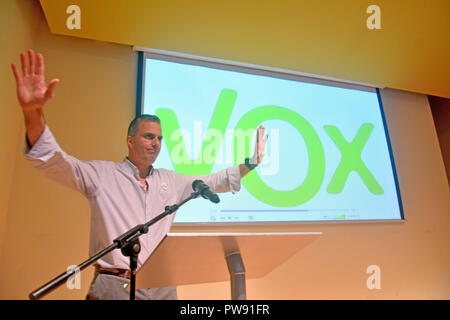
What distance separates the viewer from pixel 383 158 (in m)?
3.48

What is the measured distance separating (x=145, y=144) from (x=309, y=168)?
6.16ft

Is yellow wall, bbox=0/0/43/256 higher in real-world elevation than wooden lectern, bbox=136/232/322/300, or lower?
higher

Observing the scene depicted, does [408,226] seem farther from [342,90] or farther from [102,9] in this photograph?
[102,9]

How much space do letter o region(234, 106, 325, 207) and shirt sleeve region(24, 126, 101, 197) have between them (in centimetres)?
152

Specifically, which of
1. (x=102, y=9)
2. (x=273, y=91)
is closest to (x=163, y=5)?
(x=102, y=9)

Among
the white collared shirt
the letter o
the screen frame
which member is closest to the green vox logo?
the letter o

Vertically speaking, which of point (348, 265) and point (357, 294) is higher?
point (348, 265)

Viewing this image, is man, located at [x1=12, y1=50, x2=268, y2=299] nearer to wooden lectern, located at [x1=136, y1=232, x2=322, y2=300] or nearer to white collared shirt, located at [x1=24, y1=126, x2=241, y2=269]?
white collared shirt, located at [x1=24, y1=126, x2=241, y2=269]

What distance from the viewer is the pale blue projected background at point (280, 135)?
279cm

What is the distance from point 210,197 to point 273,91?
2.12 metres

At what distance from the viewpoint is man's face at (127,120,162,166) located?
170 centimetres

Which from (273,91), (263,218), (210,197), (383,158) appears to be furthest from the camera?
(383,158)

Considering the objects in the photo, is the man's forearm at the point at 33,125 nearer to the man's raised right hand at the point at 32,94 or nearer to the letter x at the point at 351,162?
the man's raised right hand at the point at 32,94

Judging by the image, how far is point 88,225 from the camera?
2.46 m
